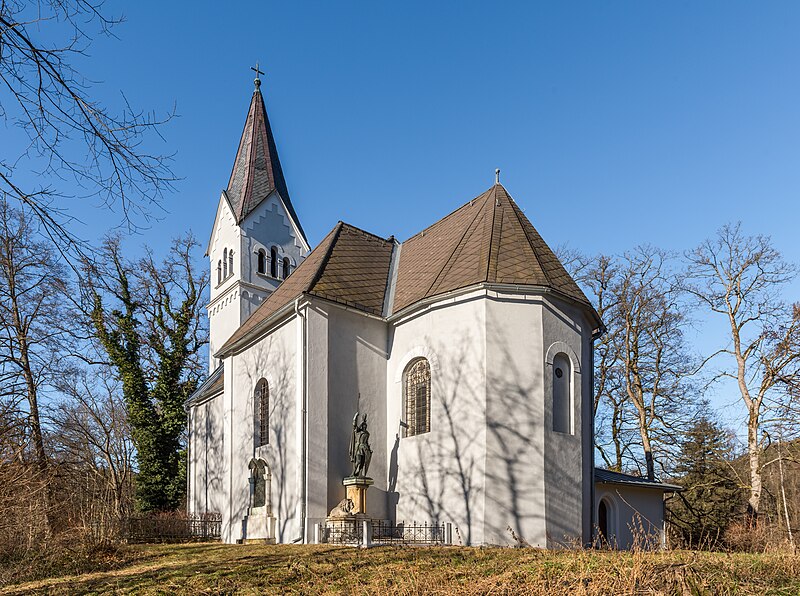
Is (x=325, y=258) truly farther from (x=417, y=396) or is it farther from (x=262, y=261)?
(x=262, y=261)

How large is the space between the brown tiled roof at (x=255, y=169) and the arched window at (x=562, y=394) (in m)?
17.7

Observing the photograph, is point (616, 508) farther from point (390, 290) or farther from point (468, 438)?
point (390, 290)

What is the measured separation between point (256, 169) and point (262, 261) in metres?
4.68

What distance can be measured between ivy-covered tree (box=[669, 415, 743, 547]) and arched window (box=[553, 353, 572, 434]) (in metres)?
11.0

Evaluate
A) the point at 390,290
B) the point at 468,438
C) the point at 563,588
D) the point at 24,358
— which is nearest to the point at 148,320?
the point at 24,358

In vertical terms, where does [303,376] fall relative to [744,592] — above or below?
above

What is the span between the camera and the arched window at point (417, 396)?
18.7 m

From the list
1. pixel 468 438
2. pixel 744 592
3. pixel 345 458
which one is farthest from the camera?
pixel 345 458

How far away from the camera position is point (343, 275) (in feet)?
66.6

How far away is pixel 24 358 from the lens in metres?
20.8

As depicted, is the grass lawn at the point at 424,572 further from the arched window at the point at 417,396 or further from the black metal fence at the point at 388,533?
the arched window at the point at 417,396

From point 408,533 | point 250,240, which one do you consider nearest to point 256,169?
point 250,240

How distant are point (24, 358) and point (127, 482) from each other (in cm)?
1407

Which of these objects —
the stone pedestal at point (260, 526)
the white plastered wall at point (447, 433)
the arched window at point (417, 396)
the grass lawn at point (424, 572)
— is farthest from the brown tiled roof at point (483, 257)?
the grass lawn at point (424, 572)
